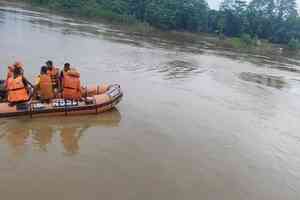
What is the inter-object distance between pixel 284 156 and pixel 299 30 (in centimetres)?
4677

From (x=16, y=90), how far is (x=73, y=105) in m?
1.32

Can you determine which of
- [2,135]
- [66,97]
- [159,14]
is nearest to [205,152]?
[66,97]

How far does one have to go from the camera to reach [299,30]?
165 feet

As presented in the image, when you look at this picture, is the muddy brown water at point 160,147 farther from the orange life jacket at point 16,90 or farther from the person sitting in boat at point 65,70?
the person sitting in boat at point 65,70

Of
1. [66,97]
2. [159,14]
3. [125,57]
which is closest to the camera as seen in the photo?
[66,97]

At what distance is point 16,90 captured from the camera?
26.2 feet

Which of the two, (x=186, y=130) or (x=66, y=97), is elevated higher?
(x=66, y=97)

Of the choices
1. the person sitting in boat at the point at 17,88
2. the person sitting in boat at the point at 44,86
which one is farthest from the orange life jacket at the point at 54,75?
the person sitting in boat at the point at 17,88

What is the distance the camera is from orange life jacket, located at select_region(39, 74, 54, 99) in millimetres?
8477

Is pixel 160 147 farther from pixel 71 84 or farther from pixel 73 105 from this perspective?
pixel 71 84

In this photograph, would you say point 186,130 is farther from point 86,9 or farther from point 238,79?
point 86,9

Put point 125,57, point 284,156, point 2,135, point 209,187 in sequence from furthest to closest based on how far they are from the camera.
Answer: point 125,57
point 284,156
point 2,135
point 209,187

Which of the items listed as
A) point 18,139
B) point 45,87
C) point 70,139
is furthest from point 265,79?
point 18,139

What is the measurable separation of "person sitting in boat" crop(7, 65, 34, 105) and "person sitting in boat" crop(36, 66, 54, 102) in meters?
0.43
